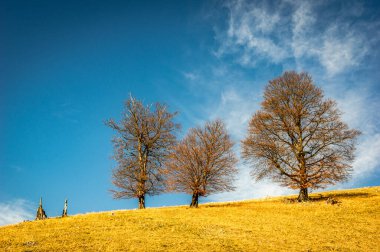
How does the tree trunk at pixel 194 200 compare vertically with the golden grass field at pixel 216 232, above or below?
above

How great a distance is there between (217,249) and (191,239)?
269 centimetres

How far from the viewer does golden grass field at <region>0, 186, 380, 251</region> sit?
59.8 ft

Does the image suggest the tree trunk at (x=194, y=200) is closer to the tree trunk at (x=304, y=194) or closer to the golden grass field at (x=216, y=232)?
the golden grass field at (x=216, y=232)

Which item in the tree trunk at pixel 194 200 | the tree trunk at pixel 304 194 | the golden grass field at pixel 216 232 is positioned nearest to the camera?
the golden grass field at pixel 216 232

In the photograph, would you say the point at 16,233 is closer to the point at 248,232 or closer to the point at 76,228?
the point at 76,228

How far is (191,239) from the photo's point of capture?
781 inches

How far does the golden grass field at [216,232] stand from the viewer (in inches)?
717

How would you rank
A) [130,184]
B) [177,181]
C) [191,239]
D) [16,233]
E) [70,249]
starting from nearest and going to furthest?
[70,249] → [191,239] → [16,233] → [177,181] → [130,184]

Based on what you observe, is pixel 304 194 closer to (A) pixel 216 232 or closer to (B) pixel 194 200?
(B) pixel 194 200

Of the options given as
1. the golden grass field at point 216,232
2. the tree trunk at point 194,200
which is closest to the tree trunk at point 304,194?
the golden grass field at point 216,232

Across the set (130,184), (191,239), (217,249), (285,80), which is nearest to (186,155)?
(130,184)

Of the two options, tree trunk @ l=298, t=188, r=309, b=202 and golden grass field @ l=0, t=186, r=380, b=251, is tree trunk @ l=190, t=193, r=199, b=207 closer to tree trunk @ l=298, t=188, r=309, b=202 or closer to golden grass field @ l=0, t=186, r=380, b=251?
golden grass field @ l=0, t=186, r=380, b=251

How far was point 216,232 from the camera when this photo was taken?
870 inches

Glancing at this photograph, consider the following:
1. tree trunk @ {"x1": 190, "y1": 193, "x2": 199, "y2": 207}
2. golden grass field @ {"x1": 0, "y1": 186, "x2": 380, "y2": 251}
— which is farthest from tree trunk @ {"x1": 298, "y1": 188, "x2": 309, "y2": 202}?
tree trunk @ {"x1": 190, "y1": 193, "x2": 199, "y2": 207}
